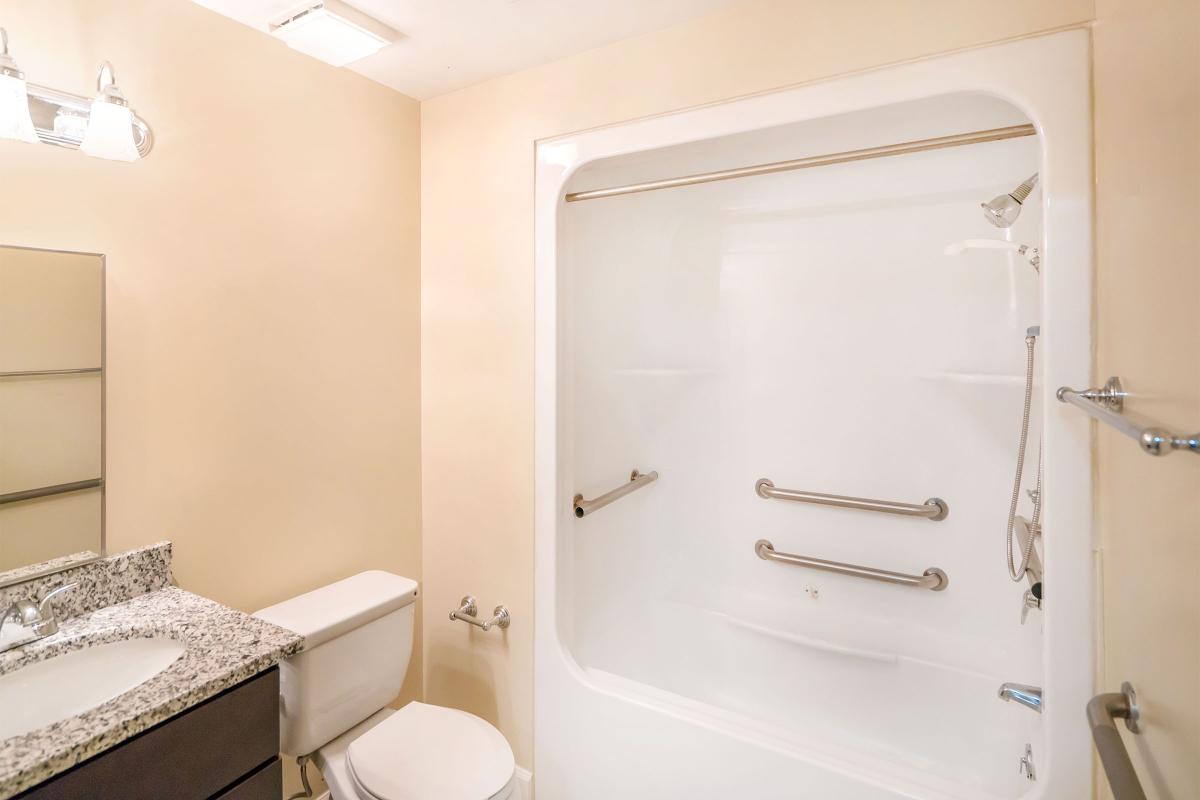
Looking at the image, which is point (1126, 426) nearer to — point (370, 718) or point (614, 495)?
point (614, 495)

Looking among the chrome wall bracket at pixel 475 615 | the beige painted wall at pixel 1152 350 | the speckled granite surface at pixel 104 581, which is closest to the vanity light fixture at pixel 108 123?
the speckled granite surface at pixel 104 581

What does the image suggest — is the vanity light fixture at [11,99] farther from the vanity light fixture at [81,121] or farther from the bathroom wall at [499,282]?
the bathroom wall at [499,282]

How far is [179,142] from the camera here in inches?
59.9

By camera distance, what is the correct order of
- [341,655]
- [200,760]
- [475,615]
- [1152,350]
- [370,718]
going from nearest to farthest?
[1152,350], [200,760], [341,655], [370,718], [475,615]

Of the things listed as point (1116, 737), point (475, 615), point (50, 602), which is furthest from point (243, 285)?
point (1116, 737)

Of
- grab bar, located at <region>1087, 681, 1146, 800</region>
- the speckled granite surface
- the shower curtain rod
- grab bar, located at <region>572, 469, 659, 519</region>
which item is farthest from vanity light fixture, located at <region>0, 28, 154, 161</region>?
grab bar, located at <region>1087, 681, 1146, 800</region>

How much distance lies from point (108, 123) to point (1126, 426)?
1932mm

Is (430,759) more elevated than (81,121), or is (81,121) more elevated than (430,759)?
(81,121)

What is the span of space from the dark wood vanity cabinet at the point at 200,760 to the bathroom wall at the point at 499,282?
0.90 metres

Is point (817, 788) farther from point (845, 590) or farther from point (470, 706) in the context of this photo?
point (470, 706)

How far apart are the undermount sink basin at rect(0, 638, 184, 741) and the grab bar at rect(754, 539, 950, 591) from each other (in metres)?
1.93

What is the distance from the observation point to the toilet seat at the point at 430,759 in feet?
4.70

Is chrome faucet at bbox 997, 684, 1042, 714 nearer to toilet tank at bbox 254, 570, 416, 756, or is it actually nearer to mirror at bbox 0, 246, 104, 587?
toilet tank at bbox 254, 570, 416, 756

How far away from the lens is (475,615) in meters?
2.07
